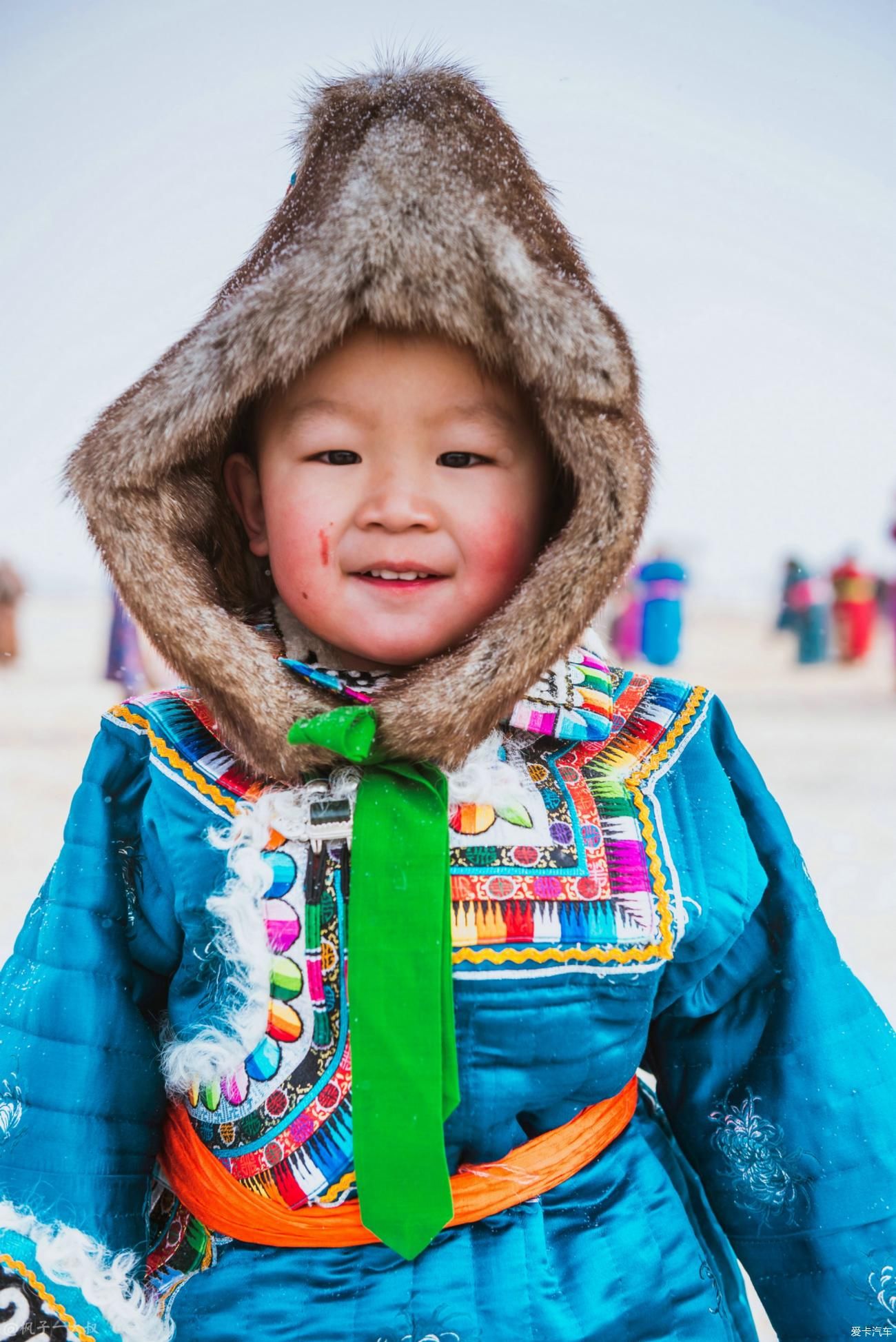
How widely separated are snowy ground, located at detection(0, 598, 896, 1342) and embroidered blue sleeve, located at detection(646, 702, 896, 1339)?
65 centimetres

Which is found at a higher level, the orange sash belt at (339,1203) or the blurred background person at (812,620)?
the orange sash belt at (339,1203)

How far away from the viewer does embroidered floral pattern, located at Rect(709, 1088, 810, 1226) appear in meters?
0.92

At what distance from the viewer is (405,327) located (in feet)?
2.79

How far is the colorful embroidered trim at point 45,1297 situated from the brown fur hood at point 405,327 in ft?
1.34

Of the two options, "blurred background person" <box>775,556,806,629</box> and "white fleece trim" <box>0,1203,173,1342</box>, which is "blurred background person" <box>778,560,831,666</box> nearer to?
"blurred background person" <box>775,556,806,629</box>

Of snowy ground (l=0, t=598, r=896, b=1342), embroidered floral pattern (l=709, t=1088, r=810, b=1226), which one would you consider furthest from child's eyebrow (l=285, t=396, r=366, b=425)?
snowy ground (l=0, t=598, r=896, b=1342)

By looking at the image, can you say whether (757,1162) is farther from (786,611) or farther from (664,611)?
(786,611)

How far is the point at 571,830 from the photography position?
2.87 feet

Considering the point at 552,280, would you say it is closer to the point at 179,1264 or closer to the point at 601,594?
the point at 601,594

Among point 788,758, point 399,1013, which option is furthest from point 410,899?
point 788,758

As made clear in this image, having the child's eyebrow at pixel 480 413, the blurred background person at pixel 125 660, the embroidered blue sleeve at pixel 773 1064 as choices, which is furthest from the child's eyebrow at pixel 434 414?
the blurred background person at pixel 125 660

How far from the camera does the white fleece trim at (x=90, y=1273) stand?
2.58 ft

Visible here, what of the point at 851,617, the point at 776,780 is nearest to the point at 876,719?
the point at 776,780

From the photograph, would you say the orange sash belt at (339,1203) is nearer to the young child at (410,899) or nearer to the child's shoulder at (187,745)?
the young child at (410,899)
